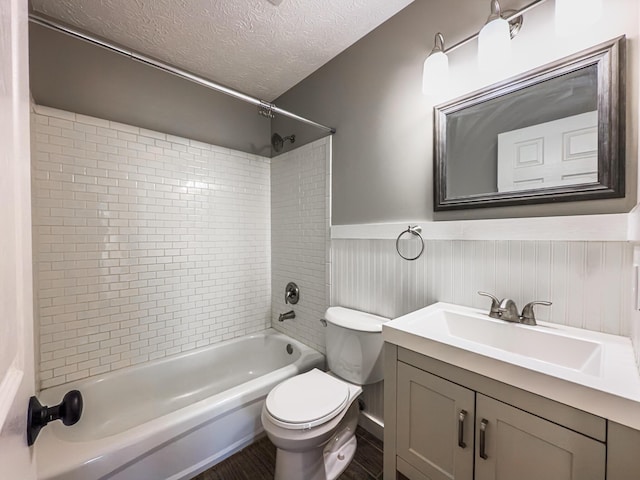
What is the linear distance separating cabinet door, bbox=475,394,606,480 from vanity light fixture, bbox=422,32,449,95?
1332 millimetres

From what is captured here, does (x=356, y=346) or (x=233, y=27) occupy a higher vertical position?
(x=233, y=27)

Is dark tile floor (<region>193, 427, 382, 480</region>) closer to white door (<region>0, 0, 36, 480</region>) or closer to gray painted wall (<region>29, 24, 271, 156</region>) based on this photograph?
white door (<region>0, 0, 36, 480</region>)

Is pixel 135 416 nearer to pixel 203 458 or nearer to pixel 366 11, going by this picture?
pixel 203 458

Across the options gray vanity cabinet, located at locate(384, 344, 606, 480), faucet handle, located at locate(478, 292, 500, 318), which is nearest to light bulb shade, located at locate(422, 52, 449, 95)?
faucet handle, located at locate(478, 292, 500, 318)

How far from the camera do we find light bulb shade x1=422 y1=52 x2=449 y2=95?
127 centimetres

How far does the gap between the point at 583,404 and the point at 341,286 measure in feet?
4.33

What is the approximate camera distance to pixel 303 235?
2213 millimetres

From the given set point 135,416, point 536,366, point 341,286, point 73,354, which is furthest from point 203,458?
point 536,366

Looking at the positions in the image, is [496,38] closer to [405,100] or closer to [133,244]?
[405,100]

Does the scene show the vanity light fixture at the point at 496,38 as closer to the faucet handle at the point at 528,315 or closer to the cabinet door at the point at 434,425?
the faucet handle at the point at 528,315

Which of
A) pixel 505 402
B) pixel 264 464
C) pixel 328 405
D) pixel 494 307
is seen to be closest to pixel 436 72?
pixel 494 307

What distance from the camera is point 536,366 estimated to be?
0.74m

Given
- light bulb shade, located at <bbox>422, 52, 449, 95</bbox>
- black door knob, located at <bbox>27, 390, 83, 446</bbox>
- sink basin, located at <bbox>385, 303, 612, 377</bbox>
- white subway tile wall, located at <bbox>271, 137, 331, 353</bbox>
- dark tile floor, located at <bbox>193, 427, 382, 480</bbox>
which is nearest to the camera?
black door knob, located at <bbox>27, 390, 83, 446</bbox>

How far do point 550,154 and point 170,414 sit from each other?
83.8 inches
